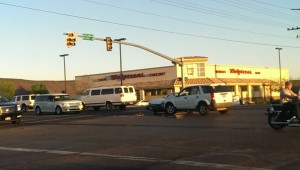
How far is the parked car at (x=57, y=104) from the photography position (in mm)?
36125

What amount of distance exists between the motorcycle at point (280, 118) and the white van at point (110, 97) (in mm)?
26680

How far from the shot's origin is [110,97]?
41938 mm

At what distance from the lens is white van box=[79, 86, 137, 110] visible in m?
41.5

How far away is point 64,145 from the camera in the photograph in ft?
46.4

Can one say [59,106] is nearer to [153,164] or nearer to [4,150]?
[4,150]

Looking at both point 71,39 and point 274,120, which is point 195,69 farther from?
Result: point 274,120

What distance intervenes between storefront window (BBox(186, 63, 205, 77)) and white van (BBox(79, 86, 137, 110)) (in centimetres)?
2854

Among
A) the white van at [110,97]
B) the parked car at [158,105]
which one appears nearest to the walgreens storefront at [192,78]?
the white van at [110,97]

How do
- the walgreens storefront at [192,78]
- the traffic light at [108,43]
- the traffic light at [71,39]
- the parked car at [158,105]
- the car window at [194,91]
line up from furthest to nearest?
the walgreens storefront at [192,78], the traffic light at [108,43], the traffic light at [71,39], the parked car at [158,105], the car window at [194,91]

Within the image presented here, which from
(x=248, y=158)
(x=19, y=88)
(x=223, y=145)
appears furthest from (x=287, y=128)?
(x=19, y=88)

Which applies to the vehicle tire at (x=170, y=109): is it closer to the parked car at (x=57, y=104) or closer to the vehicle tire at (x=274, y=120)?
the parked car at (x=57, y=104)

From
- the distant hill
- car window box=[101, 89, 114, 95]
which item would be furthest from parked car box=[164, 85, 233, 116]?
the distant hill

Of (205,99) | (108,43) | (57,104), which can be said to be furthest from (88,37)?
(205,99)

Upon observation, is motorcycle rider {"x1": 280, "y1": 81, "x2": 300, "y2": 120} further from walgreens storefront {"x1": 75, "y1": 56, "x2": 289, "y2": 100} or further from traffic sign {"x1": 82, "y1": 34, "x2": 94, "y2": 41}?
walgreens storefront {"x1": 75, "y1": 56, "x2": 289, "y2": 100}
